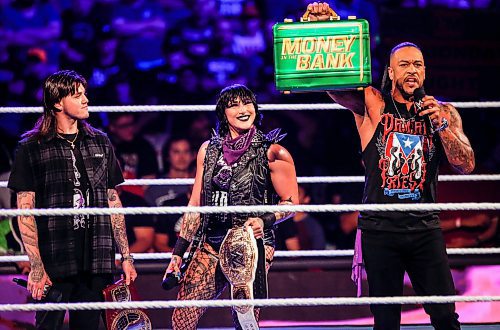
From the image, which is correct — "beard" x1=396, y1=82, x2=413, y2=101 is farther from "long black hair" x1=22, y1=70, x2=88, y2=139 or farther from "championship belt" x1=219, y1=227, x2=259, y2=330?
"long black hair" x1=22, y1=70, x2=88, y2=139

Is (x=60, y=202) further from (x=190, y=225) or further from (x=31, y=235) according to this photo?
(x=190, y=225)

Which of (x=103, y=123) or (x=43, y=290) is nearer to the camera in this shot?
(x=43, y=290)

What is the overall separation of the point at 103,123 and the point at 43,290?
6.90 feet

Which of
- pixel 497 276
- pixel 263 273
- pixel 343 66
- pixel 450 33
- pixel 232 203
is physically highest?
pixel 450 33

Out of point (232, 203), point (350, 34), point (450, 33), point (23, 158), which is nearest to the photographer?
point (350, 34)

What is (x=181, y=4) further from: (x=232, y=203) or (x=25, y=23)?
(x=232, y=203)

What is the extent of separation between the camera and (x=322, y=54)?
8.91 ft

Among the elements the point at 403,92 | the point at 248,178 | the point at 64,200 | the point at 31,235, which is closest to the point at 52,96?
the point at 64,200

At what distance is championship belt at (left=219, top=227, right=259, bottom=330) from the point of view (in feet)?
9.80

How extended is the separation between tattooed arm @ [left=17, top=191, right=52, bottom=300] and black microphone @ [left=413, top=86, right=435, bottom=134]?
4.37 feet

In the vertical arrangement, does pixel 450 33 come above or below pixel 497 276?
above

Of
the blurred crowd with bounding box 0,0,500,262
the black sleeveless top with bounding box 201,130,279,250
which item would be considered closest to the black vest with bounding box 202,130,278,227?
the black sleeveless top with bounding box 201,130,279,250

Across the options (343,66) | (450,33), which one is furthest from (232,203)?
(450,33)

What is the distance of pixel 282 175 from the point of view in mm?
3143
